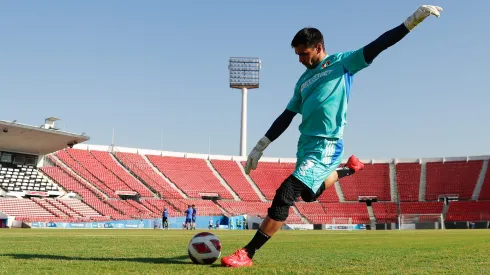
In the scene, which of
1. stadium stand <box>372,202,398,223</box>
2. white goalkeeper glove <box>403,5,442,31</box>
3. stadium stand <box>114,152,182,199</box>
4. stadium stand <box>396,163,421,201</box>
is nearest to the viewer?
white goalkeeper glove <box>403,5,442,31</box>

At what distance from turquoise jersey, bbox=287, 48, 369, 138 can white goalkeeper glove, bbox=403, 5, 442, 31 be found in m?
0.55

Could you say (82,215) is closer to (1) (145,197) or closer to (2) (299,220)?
(1) (145,197)

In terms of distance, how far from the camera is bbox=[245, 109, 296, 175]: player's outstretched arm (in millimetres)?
5883

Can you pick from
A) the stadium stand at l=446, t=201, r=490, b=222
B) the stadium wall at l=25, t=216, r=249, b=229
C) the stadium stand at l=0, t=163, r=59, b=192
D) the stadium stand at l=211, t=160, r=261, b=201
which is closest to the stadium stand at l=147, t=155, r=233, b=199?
the stadium stand at l=211, t=160, r=261, b=201

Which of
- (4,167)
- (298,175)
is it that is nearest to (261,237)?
(298,175)

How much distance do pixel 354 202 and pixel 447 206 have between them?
415 inches

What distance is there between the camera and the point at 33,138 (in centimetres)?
4238

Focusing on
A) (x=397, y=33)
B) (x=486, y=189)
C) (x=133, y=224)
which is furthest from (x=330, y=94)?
(x=486, y=189)

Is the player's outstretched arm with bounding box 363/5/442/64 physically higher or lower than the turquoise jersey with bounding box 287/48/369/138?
higher

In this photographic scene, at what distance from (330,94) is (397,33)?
915 millimetres

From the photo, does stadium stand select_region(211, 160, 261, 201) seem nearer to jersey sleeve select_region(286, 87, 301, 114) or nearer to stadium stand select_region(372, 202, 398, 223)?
stadium stand select_region(372, 202, 398, 223)

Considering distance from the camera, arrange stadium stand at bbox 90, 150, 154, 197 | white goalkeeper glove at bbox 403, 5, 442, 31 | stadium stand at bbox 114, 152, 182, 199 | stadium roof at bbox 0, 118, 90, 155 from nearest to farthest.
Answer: white goalkeeper glove at bbox 403, 5, 442, 31, stadium roof at bbox 0, 118, 90, 155, stadium stand at bbox 90, 150, 154, 197, stadium stand at bbox 114, 152, 182, 199

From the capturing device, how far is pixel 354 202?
61312 mm

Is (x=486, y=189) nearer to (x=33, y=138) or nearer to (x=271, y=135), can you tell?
(x=33, y=138)
